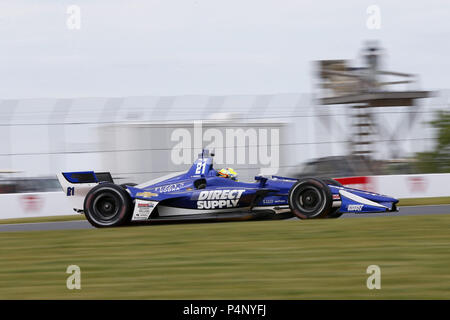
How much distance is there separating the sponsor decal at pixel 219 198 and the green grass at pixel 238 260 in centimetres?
31

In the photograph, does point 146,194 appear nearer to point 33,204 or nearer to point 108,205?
point 108,205

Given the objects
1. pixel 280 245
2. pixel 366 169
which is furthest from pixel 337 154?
pixel 280 245

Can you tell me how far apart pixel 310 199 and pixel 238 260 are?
11.1 feet

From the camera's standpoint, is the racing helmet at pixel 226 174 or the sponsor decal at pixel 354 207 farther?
the racing helmet at pixel 226 174

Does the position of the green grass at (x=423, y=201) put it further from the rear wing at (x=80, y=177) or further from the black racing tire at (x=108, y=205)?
the rear wing at (x=80, y=177)

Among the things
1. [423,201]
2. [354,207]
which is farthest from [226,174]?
[423,201]

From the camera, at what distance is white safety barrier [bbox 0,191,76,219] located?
1568 cm

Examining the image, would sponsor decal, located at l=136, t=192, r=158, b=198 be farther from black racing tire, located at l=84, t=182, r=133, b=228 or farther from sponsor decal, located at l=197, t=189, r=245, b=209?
sponsor decal, located at l=197, t=189, r=245, b=209

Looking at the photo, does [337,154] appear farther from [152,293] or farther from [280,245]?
[152,293]

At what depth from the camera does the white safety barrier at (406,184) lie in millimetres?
16484

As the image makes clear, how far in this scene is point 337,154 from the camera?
17391 millimetres

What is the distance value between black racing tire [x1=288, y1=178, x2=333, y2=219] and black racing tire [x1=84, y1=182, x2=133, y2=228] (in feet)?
8.11

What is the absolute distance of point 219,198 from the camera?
11.1 meters

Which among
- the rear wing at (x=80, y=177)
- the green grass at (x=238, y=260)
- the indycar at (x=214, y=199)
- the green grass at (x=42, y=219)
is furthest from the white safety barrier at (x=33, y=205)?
the green grass at (x=238, y=260)
